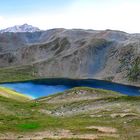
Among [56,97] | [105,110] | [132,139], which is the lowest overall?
[56,97]

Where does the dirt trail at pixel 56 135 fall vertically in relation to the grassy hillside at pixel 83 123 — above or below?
above

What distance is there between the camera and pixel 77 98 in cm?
8744

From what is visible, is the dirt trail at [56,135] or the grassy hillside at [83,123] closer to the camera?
the dirt trail at [56,135]

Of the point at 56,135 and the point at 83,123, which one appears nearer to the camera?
the point at 56,135

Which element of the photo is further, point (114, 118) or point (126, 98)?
point (126, 98)

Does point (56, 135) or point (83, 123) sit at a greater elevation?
point (56, 135)

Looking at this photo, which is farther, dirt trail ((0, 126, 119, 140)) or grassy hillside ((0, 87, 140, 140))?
grassy hillside ((0, 87, 140, 140))

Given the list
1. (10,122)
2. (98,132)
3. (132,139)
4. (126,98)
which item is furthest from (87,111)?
(132,139)

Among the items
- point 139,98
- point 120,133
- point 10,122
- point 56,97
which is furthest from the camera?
point 56,97

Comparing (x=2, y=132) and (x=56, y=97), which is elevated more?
(x=2, y=132)

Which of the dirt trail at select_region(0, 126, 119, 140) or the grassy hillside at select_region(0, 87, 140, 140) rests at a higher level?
the dirt trail at select_region(0, 126, 119, 140)

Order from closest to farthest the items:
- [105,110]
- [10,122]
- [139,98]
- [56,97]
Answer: [10,122] → [105,110] → [139,98] → [56,97]

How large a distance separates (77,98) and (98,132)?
45585 mm

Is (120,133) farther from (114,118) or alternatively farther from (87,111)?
(87,111)
